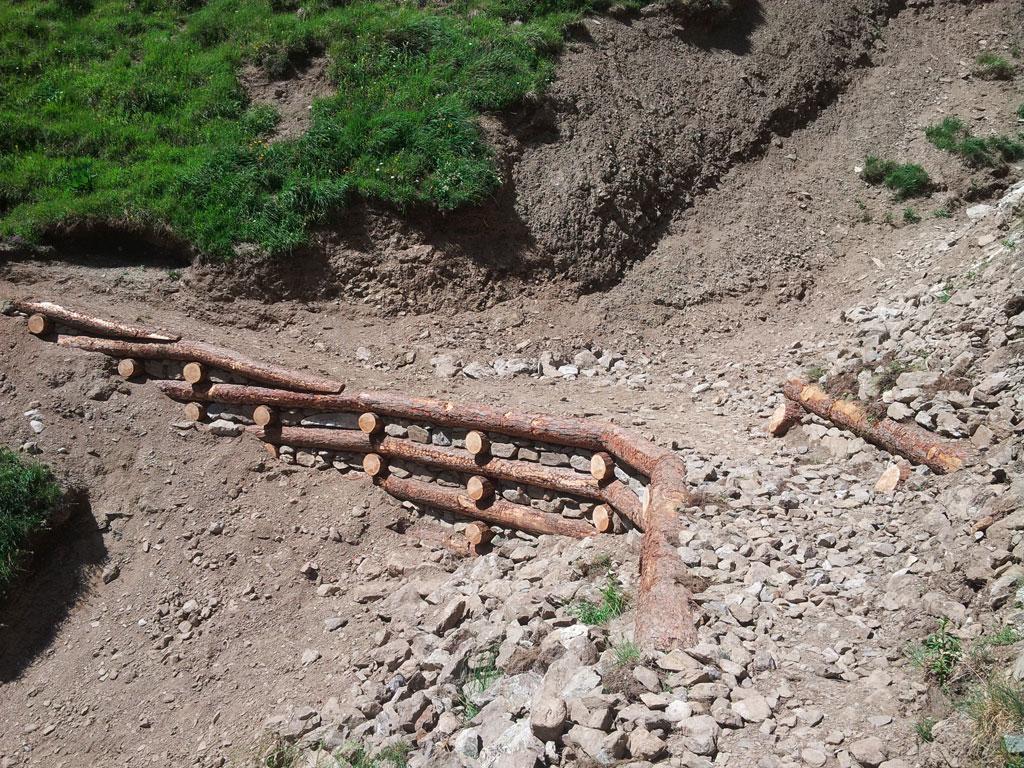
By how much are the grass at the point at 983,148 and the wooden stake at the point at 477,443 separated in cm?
833

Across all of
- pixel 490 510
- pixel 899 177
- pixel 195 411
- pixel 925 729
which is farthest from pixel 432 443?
pixel 899 177

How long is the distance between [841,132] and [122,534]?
11467 mm

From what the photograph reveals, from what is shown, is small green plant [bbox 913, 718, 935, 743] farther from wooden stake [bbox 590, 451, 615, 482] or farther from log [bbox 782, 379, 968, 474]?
wooden stake [bbox 590, 451, 615, 482]

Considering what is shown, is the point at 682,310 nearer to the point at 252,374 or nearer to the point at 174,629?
the point at 252,374

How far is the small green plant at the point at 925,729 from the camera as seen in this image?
3771mm

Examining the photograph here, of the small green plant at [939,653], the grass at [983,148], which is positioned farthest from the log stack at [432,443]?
the grass at [983,148]

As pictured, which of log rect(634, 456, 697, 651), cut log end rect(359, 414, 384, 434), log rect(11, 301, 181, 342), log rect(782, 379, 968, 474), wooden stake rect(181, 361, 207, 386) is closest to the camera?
log rect(634, 456, 697, 651)

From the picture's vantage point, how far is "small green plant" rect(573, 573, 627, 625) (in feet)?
18.7

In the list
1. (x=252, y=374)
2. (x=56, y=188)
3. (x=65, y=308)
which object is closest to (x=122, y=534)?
(x=252, y=374)

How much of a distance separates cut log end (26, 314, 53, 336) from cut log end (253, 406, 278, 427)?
2.63 metres

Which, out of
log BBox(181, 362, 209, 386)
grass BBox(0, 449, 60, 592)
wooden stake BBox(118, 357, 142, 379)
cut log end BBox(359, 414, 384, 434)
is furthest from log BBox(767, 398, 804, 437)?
grass BBox(0, 449, 60, 592)

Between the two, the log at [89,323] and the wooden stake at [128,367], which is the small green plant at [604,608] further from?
the wooden stake at [128,367]

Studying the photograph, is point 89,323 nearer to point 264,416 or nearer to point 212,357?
point 212,357

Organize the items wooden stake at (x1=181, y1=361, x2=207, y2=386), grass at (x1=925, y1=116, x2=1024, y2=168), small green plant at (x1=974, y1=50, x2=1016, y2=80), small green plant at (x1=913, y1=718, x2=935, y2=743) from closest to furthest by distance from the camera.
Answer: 1. small green plant at (x1=913, y1=718, x2=935, y2=743)
2. wooden stake at (x1=181, y1=361, x2=207, y2=386)
3. grass at (x1=925, y1=116, x2=1024, y2=168)
4. small green plant at (x1=974, y1=50, x2=1016, y2=80)
